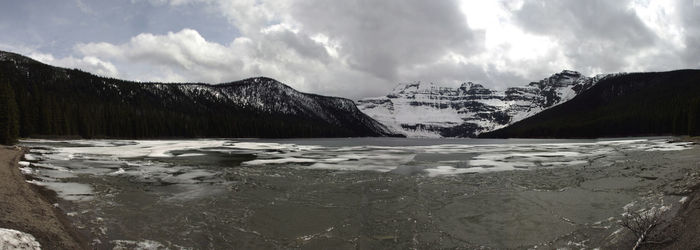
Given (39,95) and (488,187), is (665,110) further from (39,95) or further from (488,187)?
(39,95)

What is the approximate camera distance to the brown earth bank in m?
12.6

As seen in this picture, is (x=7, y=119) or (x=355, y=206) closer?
(x=355, y=206)

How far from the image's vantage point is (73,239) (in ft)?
44.3

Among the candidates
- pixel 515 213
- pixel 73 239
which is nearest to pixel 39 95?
pixel 73 239

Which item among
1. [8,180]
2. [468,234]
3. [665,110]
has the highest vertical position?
[665,110]

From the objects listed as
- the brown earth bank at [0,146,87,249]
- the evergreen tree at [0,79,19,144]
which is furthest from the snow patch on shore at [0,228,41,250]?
the evergreen tree at [0,79,19,144]

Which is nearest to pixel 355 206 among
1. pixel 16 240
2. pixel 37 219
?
pixel 37 219

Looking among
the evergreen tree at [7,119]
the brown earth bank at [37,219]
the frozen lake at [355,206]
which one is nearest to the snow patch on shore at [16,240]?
the brown earth bank at [37,219]

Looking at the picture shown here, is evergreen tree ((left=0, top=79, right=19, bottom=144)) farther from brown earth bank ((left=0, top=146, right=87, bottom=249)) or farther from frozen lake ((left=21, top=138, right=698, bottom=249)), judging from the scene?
brown earth bank ((left=0, top=146, right=87, bottom=249))

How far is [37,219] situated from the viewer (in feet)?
47.4

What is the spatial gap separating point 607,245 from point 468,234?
4475mm

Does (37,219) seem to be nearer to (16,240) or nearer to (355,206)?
(16,240)

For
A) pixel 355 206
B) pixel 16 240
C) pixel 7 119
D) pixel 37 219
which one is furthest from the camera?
pixel 7 119

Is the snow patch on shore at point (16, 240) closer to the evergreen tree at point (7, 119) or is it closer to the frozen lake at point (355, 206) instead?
the frozen lake at point (355, 206)
